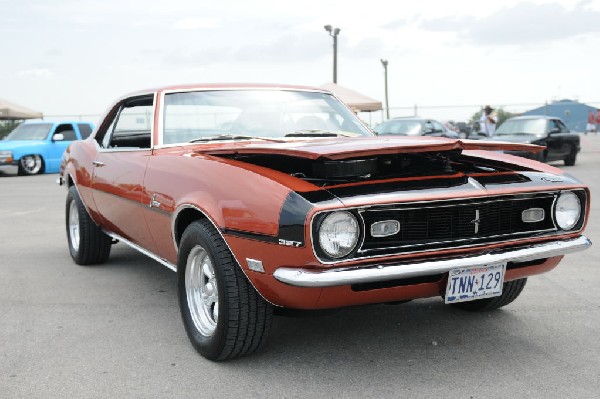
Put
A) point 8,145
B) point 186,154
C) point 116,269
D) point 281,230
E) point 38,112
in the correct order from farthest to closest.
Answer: point 38,112
point 8,145
point 116,269
point 186,154
point 281,230

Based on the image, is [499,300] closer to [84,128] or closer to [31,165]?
[31,165]

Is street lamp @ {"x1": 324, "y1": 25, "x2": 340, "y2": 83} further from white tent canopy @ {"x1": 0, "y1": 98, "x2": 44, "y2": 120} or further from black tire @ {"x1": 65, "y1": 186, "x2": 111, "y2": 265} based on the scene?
black tire @ {"x1": 65, "y1": 186, "x2": 111, "y2": 265}

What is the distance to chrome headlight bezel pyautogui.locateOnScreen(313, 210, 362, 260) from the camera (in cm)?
300

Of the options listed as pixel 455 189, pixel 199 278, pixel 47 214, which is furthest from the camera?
pixel 47 214

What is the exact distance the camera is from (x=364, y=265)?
3055 mm

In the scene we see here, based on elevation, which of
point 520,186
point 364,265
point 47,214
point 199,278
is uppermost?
point 520,186

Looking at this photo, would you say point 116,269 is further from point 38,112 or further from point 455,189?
point 38,112

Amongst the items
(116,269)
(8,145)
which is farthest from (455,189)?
(8,145)

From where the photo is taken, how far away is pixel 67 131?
18484 millimetres

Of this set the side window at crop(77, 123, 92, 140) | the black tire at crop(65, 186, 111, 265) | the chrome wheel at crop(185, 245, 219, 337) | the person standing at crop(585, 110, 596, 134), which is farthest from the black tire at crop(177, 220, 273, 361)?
the person standing at crop(585, 110, 596, 134)

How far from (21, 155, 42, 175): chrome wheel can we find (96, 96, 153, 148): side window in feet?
42.6

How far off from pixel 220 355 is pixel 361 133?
6.89 ft

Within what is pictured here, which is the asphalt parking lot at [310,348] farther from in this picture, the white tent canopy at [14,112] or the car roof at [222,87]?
the white tent canopy at [14,112]

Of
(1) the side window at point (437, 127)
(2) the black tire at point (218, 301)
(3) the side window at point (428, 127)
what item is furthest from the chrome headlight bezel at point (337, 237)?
(1) the side window at point (437, 127)
